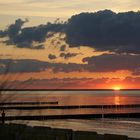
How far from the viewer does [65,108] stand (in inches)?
3607

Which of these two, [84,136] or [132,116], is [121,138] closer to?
[84,136]

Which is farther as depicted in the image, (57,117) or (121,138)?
(57,117)

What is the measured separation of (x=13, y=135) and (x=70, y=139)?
1.56 metres

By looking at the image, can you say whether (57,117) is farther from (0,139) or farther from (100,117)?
(0,139)

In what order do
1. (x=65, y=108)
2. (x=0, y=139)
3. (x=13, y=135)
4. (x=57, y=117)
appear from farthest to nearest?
1. (x=65, y=108)
2. (x=57, y=117)
3. (x=13, y=135)
4. (x=0, y=139)

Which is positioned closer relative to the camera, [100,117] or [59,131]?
[59,131]

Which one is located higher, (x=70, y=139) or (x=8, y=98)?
(x=8, y=98)

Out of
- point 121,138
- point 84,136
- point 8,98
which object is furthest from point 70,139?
point 8,98

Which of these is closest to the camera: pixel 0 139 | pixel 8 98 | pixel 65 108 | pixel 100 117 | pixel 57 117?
pixel 8 98

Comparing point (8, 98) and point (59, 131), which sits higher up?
point (8, 98)

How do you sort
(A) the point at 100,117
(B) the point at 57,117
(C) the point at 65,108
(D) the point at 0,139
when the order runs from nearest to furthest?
1. (D) the point at 0,139
2. (B) the point at 57,117
3. (A) the point at 100,117
4. (C) the point at 65,108

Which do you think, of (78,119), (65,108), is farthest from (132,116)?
(65,108)

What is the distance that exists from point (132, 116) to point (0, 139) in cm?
5826

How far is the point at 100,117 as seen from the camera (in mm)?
66125
